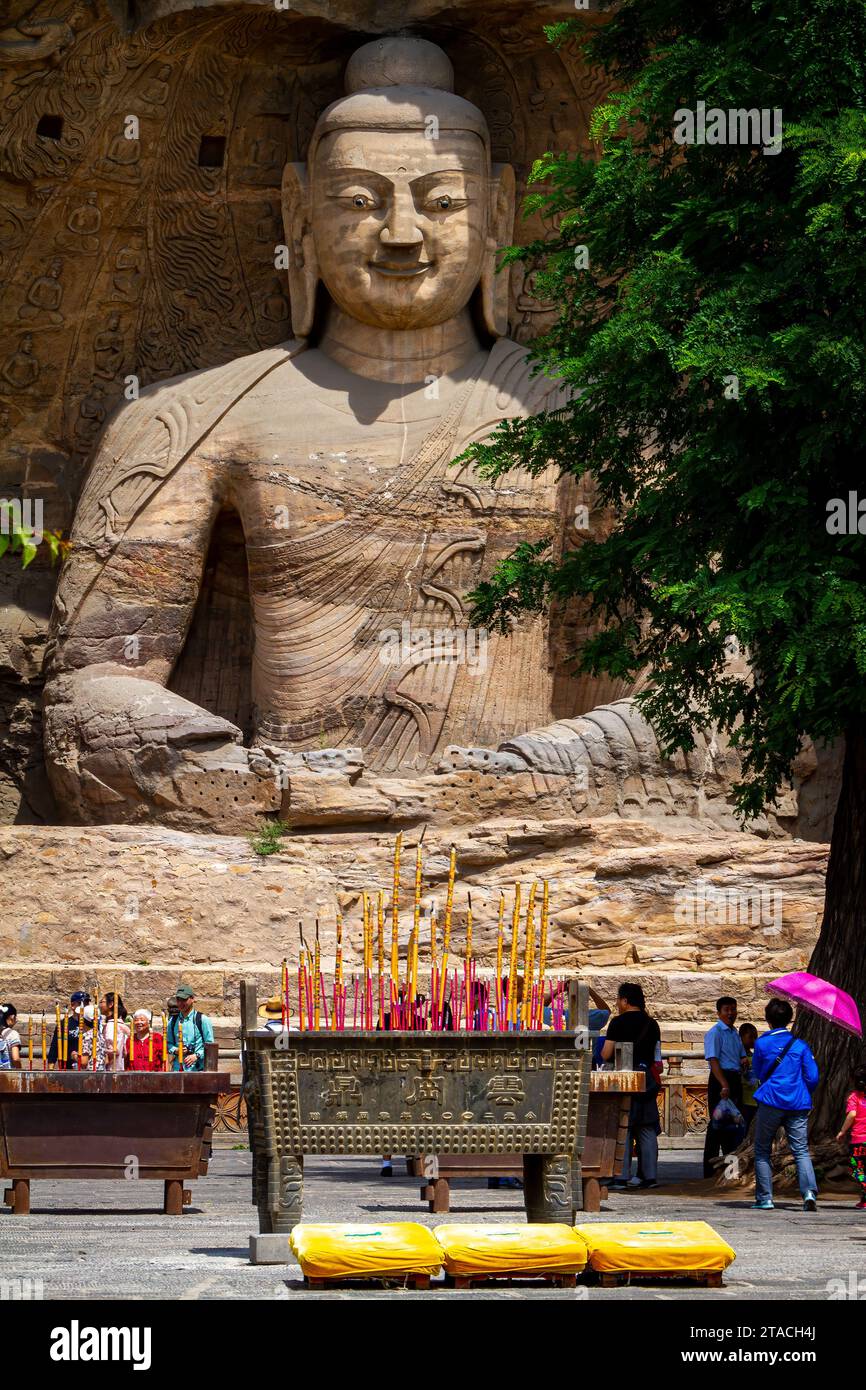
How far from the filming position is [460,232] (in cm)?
1917

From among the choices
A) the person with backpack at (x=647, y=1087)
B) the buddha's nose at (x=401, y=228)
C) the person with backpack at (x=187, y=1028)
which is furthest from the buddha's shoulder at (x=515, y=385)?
the person with backpack at (x=647, y=1087)

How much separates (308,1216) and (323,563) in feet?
30.4

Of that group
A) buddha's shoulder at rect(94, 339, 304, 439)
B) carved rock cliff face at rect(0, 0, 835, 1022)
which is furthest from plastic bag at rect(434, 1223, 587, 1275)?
buddha's shoulder at rect(94, 339, 304, 439)

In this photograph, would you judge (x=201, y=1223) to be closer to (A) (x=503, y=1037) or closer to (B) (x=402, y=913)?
(A) (x=503, y=1037)

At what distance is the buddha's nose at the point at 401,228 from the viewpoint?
18938 mm

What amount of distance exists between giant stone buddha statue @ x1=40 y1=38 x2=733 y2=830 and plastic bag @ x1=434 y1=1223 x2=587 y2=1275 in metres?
10.5

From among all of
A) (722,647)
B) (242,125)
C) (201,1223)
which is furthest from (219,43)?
(201,1223)

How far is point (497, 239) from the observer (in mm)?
19688

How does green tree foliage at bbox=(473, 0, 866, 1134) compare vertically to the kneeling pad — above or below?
above

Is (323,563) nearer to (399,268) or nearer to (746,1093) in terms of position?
(399,268)

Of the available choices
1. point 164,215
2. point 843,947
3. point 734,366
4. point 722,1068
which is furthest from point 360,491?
point 734,366

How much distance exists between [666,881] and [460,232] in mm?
5949

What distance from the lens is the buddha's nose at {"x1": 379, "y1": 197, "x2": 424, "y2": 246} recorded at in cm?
1894

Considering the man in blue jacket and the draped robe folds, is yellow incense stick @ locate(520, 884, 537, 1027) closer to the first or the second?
the man in blue jacket
